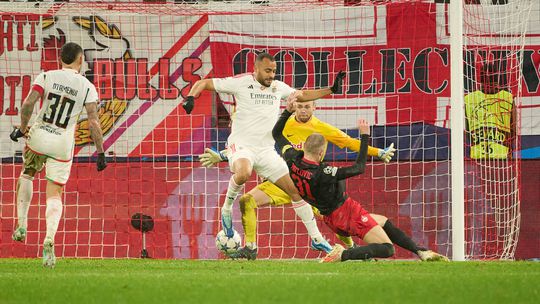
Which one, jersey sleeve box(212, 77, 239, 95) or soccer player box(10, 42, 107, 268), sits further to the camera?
jersey sleeve box(212, 77, 239, 95)

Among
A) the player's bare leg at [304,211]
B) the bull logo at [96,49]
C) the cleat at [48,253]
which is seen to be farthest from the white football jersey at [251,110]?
the bull logo at [96,49]

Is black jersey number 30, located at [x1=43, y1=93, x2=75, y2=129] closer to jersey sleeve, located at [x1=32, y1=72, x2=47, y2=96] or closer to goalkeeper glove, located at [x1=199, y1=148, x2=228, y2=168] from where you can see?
jersey sleeve, located at [x1=32, y1=72, x2=47, y2=96]

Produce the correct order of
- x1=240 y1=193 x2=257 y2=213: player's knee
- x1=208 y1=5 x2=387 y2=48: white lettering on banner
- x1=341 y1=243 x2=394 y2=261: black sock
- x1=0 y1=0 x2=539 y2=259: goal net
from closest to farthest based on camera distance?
x1=341 y1=243 x2=394 y2=261: black sock
x1=240 y1=193 x2=257 y2=213: player's knee
x1=0 y1=0 x2=539 y2=259: goal net
x1=208 y1=5 x2=387 y2=48: white lettering on banner

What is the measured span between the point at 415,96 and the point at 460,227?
3381 millimetres

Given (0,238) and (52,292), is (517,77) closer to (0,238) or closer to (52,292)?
(0,238)

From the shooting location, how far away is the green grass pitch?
700 centimetres

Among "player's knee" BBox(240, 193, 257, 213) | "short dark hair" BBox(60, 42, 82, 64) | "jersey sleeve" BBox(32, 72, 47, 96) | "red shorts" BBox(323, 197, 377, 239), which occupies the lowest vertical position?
"red shorts" BBox(323, 197, 377, 239)

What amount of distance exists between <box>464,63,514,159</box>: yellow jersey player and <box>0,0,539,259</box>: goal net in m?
0.26

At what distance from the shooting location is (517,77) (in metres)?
14.7

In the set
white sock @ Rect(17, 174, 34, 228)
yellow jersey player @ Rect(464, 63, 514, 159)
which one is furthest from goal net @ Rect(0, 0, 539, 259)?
white sock @ Rect(17, 174, 34, 228)

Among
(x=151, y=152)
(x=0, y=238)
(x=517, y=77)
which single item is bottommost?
(x=0, y=238)

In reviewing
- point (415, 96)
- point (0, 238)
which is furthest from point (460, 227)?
point (0, 238)

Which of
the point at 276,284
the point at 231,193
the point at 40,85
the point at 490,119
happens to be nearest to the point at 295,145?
the point at 231,193

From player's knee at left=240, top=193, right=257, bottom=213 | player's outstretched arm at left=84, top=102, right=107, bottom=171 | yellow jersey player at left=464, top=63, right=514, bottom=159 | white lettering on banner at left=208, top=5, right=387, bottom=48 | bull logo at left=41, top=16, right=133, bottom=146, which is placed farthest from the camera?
bull logo at left=41, top=16, right=133, bottom=146
